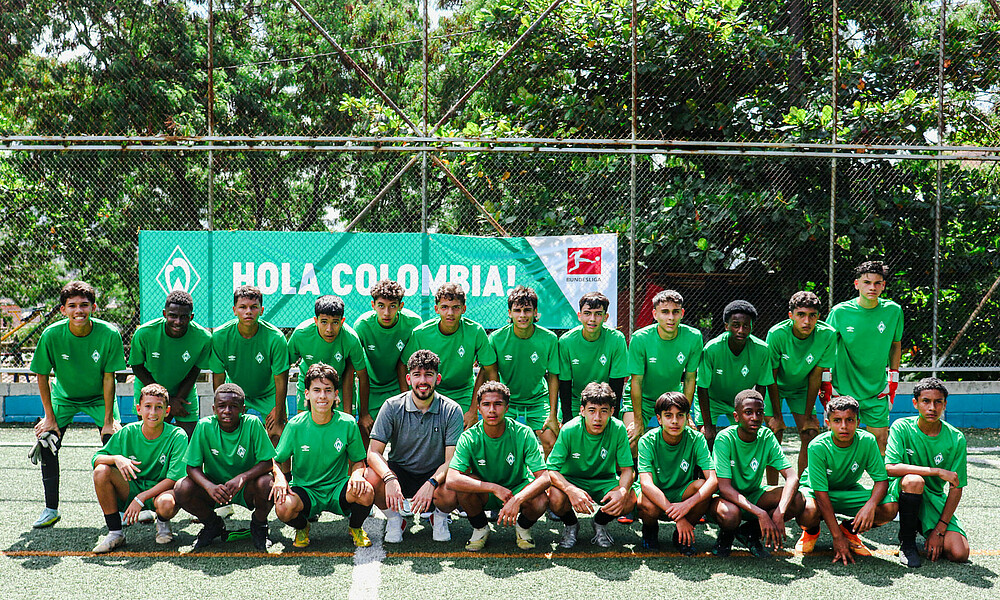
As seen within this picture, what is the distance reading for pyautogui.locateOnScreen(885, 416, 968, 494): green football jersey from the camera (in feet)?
14.7

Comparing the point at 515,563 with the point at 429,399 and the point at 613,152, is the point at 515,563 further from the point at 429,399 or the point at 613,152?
the point at 613,152

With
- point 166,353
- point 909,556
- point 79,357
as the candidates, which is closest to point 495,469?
point 909,556

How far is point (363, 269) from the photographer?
743 centimetres

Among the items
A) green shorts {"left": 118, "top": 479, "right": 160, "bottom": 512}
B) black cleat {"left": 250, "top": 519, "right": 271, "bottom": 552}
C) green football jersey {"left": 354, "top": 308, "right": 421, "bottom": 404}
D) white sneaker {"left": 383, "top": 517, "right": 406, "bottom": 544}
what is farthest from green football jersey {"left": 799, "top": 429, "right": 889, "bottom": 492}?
green shorts {"left": 118, "top": 479, "right": 160, "bottom": 512}

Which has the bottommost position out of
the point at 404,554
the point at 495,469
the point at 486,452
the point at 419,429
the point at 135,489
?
the point at 404,554

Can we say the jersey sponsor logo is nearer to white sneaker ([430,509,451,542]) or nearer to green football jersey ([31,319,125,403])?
white sneaker ([430,509,451,542])

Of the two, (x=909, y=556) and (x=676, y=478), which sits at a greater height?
(x=676, y=478)

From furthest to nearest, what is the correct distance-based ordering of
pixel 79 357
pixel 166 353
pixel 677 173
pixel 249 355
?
1. pixel 677 173
2. pixel 249 355
3. pixel 166 353
4. pixel 79 357

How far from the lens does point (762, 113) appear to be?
873 cm

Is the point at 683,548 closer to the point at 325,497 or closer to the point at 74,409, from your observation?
the point at 325,497

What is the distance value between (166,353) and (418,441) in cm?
198

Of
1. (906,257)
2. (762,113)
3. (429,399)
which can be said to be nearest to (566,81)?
(762,113)

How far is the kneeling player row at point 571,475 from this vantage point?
4383 mm

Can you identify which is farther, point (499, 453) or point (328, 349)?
point (328, 349)
